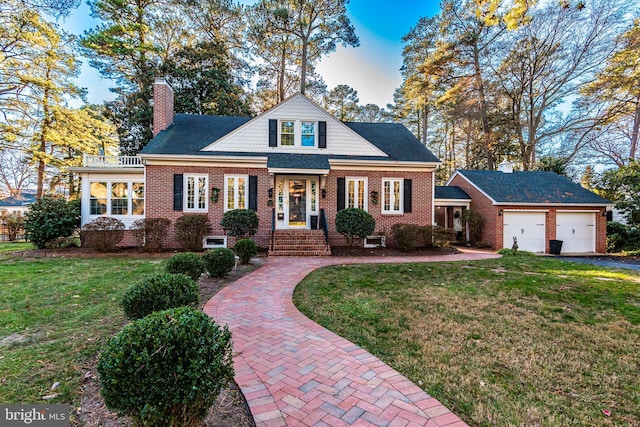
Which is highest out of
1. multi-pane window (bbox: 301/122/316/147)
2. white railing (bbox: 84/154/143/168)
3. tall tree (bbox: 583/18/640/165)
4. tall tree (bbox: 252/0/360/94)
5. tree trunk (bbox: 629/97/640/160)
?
tall tree (bbox: 252/0/360/94)

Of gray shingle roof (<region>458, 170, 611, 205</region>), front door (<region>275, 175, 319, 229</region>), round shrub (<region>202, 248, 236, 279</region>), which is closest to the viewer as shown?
round shrub (<region>202, 248, 236, 279</region>)

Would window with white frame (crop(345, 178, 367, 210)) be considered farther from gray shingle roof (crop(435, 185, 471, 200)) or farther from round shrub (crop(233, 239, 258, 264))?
round shrub (crop(233, 239, 258, 264))

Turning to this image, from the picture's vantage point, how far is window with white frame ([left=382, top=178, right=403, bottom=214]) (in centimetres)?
1267

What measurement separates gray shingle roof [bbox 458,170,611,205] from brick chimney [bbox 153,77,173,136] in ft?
52.8

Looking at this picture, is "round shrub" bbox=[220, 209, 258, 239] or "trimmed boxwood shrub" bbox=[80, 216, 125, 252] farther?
"round shrub" bbox=[220, 209, 258, 239]

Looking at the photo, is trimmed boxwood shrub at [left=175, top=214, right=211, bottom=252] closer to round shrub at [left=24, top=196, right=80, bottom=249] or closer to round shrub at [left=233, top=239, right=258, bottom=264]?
round shrub at [left=233, top=239, right=258, bottom=264]

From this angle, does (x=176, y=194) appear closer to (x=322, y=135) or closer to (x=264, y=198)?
(x=264, y=198)

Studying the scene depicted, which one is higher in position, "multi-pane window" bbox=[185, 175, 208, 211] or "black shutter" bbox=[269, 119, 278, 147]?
"black shutter" bbox=[269, 119, 278, 147]

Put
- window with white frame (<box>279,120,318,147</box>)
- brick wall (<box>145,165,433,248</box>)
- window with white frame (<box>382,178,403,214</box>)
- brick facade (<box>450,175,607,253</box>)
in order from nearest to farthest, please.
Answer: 1. brick wall (<box>145,165,433,248</box>)
2. window with white frame (<box>382,178,403,214</box>)
3. window with white frame (<box>279,120,318,147</box>)
4. brick facade (<box>450,175,607,253</box>)

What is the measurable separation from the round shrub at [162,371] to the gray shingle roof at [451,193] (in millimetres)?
15457

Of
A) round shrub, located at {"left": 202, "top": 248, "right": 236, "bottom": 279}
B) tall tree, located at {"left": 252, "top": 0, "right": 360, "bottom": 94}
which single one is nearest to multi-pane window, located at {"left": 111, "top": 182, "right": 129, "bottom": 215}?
round shrub, located at {"left": 202, "top": 248, "right": 236, "bottom": 279}

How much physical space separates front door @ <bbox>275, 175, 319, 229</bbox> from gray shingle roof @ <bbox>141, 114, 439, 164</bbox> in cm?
176

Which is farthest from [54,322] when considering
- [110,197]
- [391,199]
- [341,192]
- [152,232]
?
[391,199]

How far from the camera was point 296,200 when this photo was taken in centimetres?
1249
